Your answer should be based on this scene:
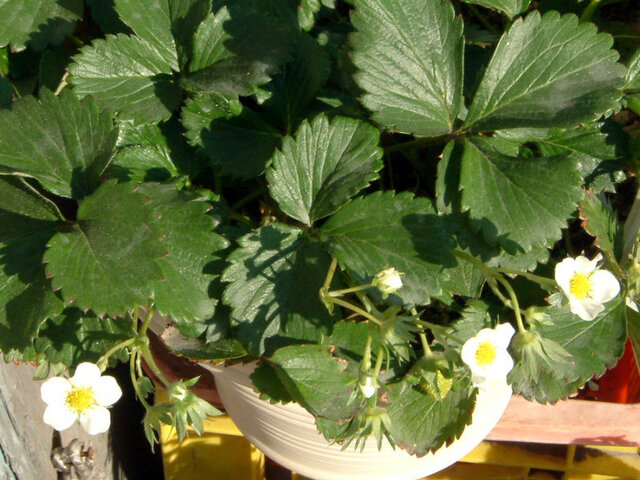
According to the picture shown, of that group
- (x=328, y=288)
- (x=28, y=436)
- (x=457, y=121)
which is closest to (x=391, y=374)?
(x=328, y=288)

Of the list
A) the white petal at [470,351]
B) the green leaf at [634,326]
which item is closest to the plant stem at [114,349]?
the white petal at [470,351]

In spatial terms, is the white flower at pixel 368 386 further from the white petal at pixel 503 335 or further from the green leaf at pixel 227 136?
the green leaf at pixel 227 136

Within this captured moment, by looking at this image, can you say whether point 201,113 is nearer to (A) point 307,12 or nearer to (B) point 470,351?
(A) point 307,12

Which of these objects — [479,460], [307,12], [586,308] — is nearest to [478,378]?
[586,308]

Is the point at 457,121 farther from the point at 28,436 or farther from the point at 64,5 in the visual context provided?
the point at 28,436

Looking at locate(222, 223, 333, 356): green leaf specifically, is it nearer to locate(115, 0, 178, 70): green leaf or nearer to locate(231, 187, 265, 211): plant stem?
locate(231, 187, 265, 211): plant stem

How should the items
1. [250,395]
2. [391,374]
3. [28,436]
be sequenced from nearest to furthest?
[391,374]
[250,395]
[28,436]

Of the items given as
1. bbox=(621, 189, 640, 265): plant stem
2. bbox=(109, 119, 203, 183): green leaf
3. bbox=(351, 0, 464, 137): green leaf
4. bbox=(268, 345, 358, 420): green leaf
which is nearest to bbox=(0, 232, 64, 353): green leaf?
bbox=(109, 119, 203, 183): green leaf
